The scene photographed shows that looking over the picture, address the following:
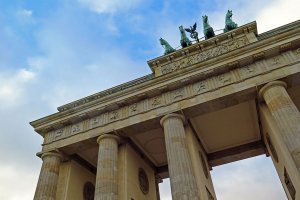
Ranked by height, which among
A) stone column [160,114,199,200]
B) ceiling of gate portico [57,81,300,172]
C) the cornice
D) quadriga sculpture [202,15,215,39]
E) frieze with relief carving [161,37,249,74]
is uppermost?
quadriga sculpture [202,15,215,39]

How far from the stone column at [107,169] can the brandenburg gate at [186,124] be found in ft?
0.18

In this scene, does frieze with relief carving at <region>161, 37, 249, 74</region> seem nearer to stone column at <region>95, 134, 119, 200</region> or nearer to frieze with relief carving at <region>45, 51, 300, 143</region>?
frieze with relief carving at <region>45, 51, 300, 143</region>

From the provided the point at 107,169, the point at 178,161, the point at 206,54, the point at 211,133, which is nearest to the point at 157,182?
the point at 211,133

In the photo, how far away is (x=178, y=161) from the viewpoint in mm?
13266

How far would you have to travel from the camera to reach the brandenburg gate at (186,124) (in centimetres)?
1373

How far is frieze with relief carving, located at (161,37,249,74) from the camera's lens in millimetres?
17719

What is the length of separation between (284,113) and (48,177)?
1306cm

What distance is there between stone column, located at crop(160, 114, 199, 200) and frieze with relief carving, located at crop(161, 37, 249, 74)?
4475 millimetres

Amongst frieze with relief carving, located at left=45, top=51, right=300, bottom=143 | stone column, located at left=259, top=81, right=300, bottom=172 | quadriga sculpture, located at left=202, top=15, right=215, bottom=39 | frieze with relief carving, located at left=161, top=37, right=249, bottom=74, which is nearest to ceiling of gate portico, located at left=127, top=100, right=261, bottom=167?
frieze with relief carving, located at left=45, top=51, right=300, bottom=143

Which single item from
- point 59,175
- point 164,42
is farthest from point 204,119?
point 59,175

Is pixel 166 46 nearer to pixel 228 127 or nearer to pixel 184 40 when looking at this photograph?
pixel 184 40

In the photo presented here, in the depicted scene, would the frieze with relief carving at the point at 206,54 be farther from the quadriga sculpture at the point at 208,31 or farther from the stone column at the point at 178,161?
the stone column at the point at 178,161

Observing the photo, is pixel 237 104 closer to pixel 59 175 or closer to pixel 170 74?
pixel 170 74

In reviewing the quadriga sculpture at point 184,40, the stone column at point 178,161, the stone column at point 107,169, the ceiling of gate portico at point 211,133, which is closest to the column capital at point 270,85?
the ceiling of gate portico at point 211,133
